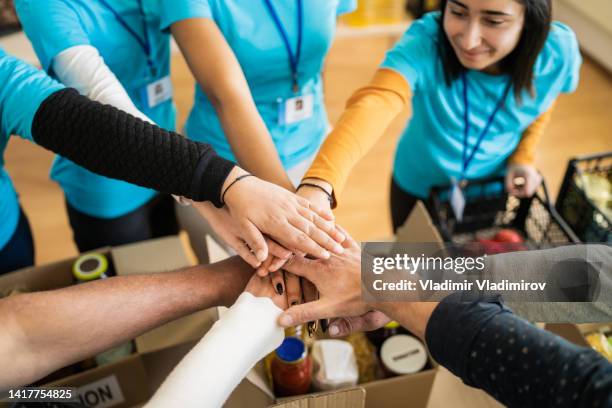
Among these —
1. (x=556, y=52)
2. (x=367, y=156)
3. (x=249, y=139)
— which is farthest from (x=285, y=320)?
(x=367, y=156)

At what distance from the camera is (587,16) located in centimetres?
314

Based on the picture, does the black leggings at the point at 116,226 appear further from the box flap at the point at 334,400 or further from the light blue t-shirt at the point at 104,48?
the box flap at the point at 334,400

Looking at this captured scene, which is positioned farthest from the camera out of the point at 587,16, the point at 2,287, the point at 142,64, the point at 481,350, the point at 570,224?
the point at 587,16

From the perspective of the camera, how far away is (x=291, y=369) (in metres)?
1.04

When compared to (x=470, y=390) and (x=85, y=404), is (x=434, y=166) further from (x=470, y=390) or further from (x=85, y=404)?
(x=85, y=404)

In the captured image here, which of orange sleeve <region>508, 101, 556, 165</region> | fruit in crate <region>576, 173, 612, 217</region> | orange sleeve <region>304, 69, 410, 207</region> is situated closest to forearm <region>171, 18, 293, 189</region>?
orange sleeve <region>304, 69, 410, 207</region>

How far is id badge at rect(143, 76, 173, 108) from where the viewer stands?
Answer: 141 cm

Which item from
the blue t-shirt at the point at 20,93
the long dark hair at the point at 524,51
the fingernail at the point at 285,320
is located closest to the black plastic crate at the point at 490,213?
the long dark hair at the point at 524,51

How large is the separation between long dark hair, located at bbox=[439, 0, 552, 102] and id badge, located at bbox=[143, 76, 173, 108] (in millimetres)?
724

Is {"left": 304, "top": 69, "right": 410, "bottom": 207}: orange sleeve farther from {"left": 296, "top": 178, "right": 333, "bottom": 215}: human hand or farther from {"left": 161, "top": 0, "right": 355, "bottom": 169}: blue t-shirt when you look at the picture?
{"left": 161, "top": 0, "right": 355, "bottom": 169}: blue t-shirt

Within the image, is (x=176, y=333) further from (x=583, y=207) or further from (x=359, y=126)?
(x=583, y=207)

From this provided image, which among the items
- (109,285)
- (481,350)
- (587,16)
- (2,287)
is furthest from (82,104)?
(587,16)

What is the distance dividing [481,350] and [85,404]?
761 millimetres

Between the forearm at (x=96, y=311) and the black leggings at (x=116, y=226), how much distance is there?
1.67ft
